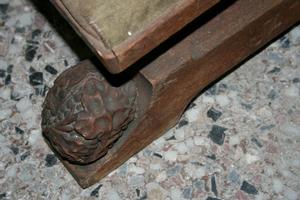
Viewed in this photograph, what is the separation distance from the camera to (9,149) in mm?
1281

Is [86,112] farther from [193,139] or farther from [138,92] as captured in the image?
[193,139]

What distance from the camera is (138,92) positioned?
3.70ft

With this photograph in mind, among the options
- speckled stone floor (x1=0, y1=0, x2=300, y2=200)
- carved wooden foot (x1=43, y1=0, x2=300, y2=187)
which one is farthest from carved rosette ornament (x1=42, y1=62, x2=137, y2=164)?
speckled stone floor (x1=0, y1=0, x2=300, y2=200)

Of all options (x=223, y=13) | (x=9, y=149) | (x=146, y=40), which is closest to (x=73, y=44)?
(x=9, y=149)

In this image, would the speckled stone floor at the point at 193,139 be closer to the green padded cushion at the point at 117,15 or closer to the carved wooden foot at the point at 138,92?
the carved wooden foot at the point at 138,92

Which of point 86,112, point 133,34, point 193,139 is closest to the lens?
point 133,34

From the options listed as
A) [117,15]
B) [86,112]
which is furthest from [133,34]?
[86,112]

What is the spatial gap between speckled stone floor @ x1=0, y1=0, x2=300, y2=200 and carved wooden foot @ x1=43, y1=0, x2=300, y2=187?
8 cm

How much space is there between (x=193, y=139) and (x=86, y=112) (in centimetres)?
29

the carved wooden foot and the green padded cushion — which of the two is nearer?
the green padded cushion

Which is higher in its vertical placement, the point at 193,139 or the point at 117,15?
the point at 117,15

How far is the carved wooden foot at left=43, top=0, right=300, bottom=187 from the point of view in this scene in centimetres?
109

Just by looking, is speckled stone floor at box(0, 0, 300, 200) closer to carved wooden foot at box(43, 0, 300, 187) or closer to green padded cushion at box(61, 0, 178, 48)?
carved wooden foot at box(43, 0, 300, 187)

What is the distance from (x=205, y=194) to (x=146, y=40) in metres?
0.43
